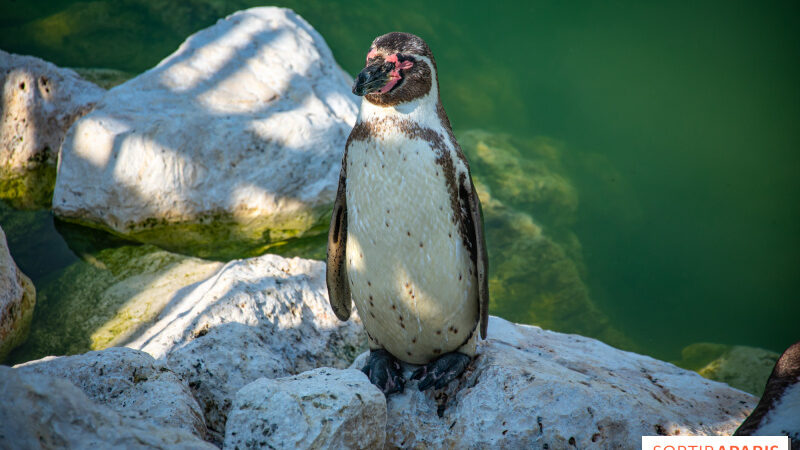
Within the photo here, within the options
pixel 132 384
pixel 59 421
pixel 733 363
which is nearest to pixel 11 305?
pixel 132 384

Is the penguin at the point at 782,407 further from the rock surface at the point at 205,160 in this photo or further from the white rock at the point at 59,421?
the rock surface at the point at 205,160

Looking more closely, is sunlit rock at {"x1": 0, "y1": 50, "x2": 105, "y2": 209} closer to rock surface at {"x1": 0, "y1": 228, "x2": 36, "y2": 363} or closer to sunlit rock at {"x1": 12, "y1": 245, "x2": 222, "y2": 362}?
sunlit rock at {"x1": 12, "y1": 245, "x2": 222, "y2": 362}

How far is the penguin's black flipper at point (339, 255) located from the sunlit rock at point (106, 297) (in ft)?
4.40

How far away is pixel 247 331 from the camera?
100 inches

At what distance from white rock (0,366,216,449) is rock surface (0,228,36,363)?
6.52ft

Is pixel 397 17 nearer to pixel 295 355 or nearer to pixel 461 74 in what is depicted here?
pixel 461 74

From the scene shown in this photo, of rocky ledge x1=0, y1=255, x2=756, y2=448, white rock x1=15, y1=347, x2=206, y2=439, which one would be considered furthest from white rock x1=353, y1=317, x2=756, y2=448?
white rock x1=15, y1=347, x2=206, y2=439

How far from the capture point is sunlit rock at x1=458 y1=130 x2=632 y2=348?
14.2 ft

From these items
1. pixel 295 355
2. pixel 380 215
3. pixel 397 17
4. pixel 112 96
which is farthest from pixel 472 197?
pixel 397 17

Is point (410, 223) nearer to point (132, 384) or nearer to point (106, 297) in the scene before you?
point (132, 384)

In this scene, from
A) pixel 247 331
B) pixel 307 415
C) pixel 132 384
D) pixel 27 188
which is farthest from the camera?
pixel 27 188

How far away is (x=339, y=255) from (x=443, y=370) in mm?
603

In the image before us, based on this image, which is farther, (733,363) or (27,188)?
(27,188)

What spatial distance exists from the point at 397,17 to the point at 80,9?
3708 millimetres
